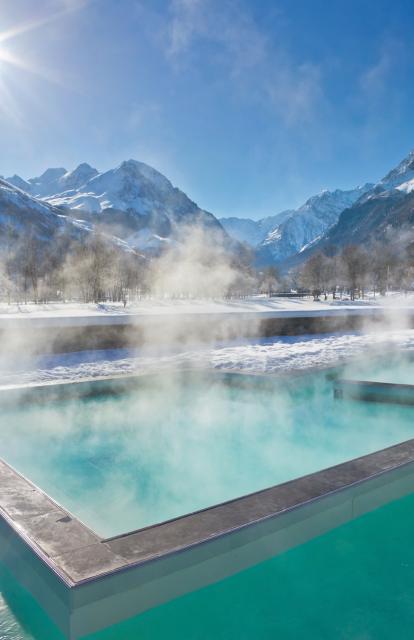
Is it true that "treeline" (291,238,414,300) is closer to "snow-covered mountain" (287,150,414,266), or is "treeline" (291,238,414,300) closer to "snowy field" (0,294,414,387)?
"snowy field" (0,294,414,387)

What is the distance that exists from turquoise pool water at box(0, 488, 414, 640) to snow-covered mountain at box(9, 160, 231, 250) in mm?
130527

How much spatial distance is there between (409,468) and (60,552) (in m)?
1.73

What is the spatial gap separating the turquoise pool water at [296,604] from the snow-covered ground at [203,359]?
407 centimetres

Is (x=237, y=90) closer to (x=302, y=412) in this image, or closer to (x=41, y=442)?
(x=302, y=412)

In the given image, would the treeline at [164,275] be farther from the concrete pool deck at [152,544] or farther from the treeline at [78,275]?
the concrete pool deck at [152,544]

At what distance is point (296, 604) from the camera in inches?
71.0

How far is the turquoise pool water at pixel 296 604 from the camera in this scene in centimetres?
164

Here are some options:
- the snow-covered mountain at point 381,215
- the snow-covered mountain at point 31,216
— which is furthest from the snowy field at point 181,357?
the snow-covered mountain at point 31,216

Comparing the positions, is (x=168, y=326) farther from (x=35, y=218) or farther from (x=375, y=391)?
(x=35, y=218)

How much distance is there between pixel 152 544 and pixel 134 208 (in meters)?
175

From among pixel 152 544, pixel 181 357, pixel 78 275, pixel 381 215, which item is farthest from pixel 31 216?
pixel 152 544

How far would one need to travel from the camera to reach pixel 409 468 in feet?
7.96

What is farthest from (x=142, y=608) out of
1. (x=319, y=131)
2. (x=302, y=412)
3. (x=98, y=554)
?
(x=319, y=131)

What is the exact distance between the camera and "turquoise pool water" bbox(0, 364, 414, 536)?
9.62 ft
